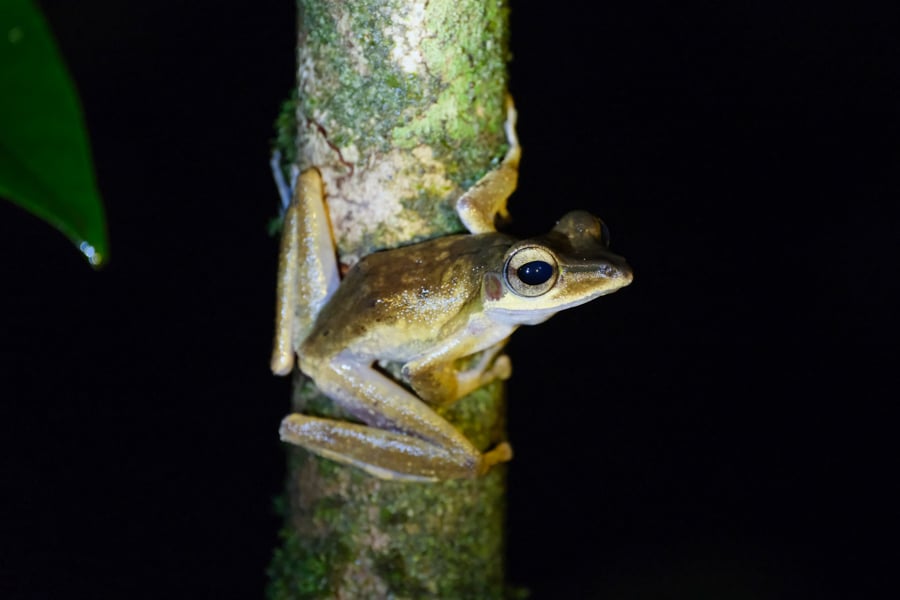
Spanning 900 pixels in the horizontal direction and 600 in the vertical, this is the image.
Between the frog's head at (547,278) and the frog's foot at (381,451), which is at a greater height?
the frog's head at (547,278)

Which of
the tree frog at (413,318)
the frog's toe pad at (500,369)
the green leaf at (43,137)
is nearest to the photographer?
the green leaf at (43,137)

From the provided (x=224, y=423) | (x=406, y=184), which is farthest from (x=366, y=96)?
(x=224, y=423)

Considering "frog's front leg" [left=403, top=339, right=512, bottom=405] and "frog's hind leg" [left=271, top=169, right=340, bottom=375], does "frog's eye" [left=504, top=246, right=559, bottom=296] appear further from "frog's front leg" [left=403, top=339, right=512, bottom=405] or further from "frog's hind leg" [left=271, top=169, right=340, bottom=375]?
"frog's hind leg" [left=271, top=169, right=340, bottom=375]

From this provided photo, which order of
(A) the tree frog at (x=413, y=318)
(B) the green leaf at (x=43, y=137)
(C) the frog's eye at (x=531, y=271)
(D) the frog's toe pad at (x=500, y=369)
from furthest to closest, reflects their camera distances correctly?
(D) the frog's toe pad at (x=500, y=369) → (A) the tree frog at (x=413, y=318) → (C) the frog's eye at (x=531, y=271) → (B) the green leaf at (x=43, y=137)

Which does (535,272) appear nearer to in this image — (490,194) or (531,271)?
(531,271)

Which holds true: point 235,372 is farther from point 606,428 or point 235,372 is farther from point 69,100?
point 69,100

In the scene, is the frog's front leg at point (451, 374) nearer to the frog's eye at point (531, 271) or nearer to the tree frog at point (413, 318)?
the tree frog at point (413, 318)

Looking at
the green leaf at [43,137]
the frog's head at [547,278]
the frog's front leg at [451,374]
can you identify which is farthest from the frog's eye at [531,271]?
the green leaf at [43,137]

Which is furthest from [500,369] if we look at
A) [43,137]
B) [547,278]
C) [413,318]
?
[43,137]
